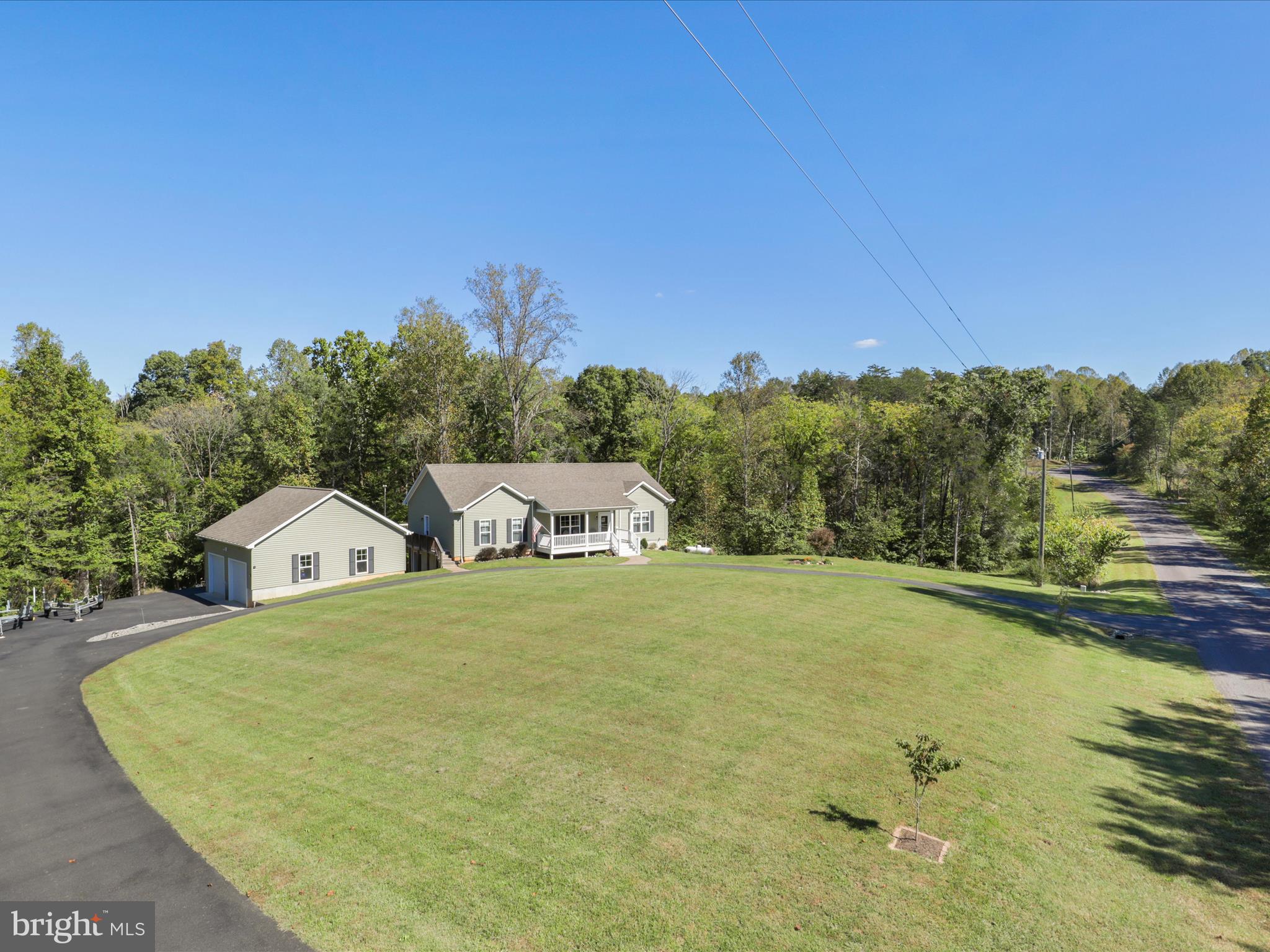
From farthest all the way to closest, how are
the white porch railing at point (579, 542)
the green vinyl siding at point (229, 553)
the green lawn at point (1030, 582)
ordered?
the white porch railing at point (579, 542) → the green vinyl siding at point (229, 553) → the green lawn at point (1030, 582)

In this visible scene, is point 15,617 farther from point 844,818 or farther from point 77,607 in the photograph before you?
point 844,818

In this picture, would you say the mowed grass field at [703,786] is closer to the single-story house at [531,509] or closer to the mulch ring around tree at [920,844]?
the mulch ring around tree at [920,844]

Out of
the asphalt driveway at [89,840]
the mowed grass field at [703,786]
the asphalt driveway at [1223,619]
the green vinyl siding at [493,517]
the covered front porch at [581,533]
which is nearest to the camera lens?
the mowed grass field at [703,786]

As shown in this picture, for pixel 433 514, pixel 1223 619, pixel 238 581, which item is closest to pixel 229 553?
pixel 238 581

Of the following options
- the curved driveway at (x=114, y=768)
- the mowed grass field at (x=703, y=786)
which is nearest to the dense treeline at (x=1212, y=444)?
the curved driveway at (x=114, y=768)

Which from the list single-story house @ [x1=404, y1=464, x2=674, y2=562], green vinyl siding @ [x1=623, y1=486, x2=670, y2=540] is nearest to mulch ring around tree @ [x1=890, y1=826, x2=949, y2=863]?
single-story house @ [x1=404, y1=464, x2=674, y2=562]

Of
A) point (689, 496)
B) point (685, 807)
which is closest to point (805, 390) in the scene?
point (689, 496)
